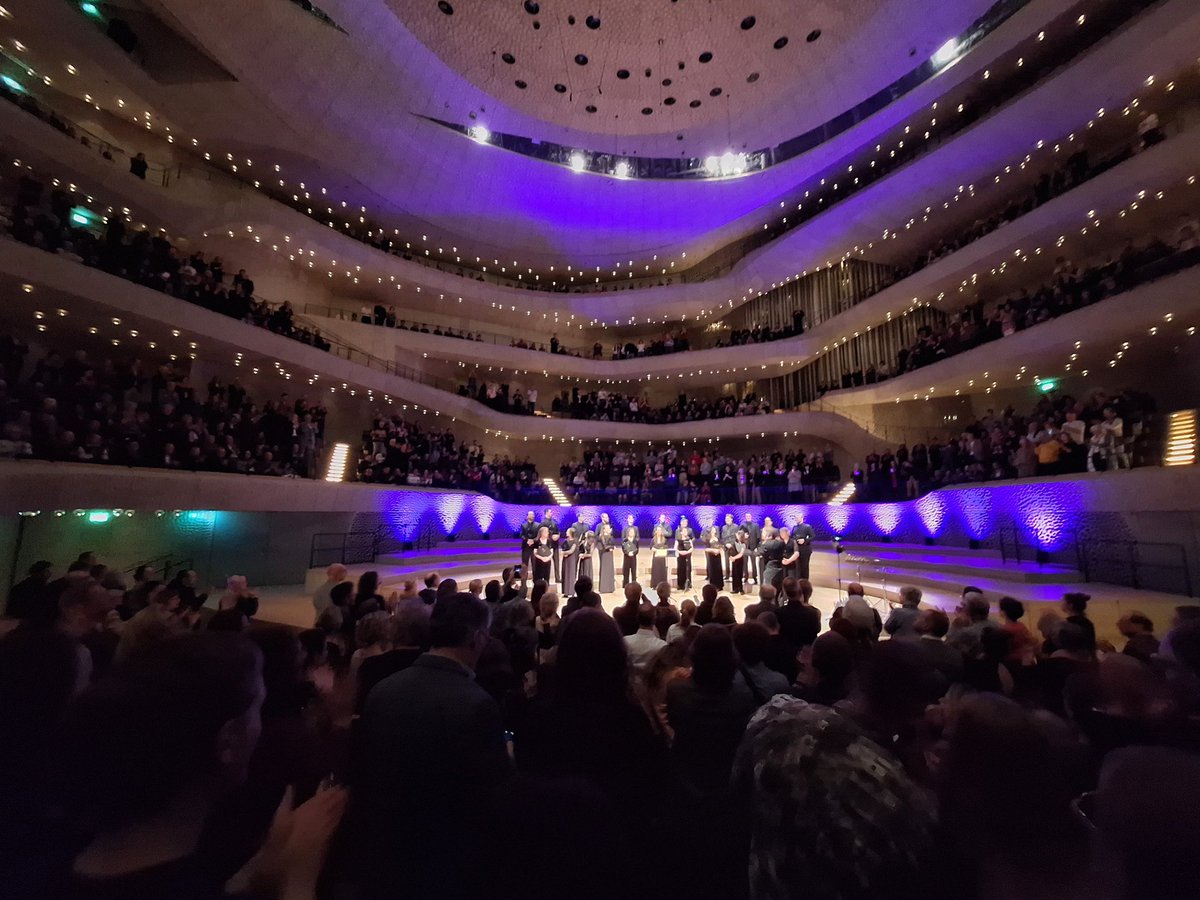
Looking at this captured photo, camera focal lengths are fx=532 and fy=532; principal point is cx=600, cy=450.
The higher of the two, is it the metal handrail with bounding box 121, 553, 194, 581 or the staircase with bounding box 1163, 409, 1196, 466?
the staircase with bounding box 1163, 409, 1196, 466

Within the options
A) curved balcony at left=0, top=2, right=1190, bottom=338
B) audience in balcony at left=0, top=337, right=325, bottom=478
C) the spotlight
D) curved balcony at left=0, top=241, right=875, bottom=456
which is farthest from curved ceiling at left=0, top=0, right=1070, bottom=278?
audience in balcony at left=0, top=337, right=325, bottom=478

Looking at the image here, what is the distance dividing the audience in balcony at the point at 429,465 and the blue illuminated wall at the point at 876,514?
0.43 m

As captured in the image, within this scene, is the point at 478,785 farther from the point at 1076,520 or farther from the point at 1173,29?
the point at 1173,29

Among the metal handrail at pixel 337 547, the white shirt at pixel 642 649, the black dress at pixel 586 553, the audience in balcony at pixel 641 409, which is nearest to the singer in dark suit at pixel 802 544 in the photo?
the black dress at pixel 586 553

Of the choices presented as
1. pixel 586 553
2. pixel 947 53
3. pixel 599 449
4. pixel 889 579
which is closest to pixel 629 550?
pixel 586 553

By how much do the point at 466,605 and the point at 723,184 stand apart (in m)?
21.4

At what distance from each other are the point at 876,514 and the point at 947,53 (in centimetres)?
1260

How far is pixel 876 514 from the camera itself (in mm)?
15281

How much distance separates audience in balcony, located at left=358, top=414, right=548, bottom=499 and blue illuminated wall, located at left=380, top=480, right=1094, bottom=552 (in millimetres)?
431

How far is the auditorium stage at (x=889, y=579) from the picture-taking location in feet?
24.5

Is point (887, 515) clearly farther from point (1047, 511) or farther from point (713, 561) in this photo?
point (713, 561)

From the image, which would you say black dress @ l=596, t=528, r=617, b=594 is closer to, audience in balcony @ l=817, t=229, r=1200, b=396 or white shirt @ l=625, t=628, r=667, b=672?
white shirt @ l=625, t=628, r=667, b=672

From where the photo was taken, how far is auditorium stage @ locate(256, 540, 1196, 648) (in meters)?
7.48

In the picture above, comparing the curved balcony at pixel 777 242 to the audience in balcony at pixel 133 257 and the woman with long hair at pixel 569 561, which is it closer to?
the audience in balcony at pixel 133 257
